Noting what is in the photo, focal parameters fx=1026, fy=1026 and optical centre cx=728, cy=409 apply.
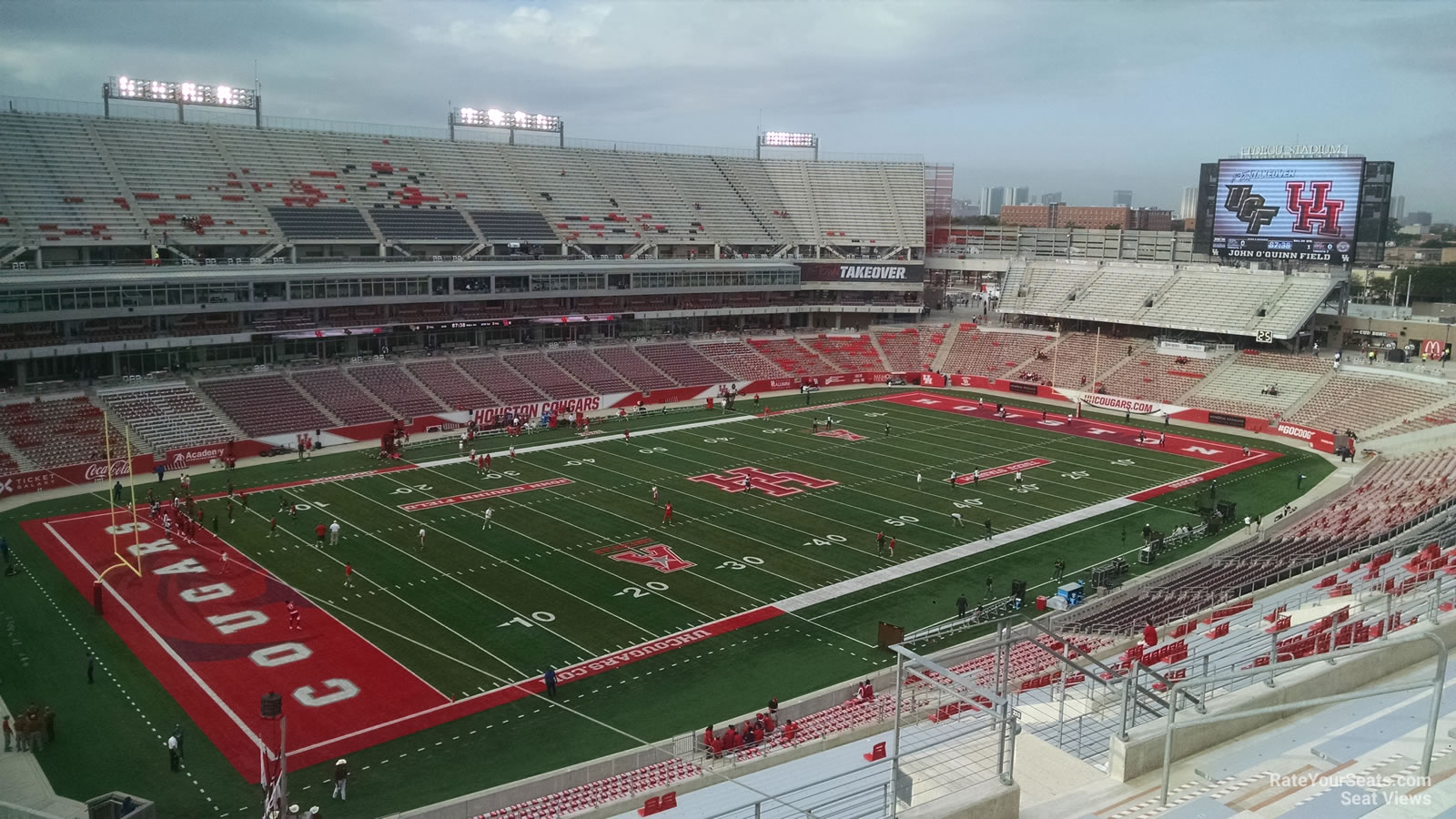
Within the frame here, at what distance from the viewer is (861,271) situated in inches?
2958

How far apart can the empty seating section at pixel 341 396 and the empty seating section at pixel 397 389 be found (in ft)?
1.89

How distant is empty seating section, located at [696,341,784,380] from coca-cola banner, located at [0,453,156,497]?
33.4 meters

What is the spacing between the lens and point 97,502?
3622 centimetres

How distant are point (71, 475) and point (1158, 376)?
54190mm

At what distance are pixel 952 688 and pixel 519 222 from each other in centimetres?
5937

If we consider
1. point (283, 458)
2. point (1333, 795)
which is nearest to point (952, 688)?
point (1333, 795)

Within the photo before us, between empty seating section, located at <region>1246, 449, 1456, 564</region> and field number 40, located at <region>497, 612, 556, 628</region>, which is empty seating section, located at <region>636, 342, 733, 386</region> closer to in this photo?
empty seating section, located at <region>1246, 449, 1456, 564</region>

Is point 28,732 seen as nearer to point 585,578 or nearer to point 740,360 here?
point 585,578

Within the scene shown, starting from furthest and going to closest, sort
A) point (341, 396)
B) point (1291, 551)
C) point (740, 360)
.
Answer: point (740, 360) → point (341, 396) → point (1291, 551)

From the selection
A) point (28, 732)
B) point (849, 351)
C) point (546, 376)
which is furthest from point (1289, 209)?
point (28, 732)

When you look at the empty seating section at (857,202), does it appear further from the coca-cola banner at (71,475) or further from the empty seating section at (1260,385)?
the coca-cola banner at (71,475)

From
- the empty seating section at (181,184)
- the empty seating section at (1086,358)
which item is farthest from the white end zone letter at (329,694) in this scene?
the empty seating section at (1086,358)

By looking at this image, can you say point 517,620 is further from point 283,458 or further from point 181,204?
point 181,204

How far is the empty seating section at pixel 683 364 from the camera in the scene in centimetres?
6184
